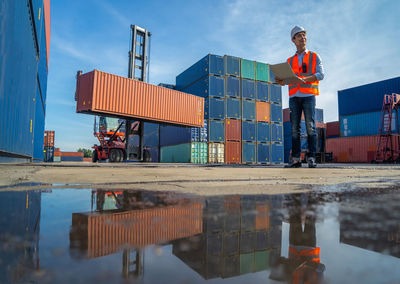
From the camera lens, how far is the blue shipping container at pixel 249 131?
1877cm

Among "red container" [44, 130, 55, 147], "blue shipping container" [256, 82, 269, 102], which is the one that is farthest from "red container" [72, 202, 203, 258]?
"red container" [44, 130, 55, 147]

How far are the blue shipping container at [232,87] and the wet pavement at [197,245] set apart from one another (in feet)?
59.0

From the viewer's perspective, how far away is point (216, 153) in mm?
17812

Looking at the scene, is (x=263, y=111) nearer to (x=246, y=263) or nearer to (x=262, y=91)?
(x=262, y=91)

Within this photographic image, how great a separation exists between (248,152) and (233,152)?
124 cm

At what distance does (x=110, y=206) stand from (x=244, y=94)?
61.6 feet

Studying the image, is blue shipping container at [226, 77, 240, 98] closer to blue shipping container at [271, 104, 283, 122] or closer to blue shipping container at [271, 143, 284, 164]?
blue shipping container at [271, 104, 283, 122]

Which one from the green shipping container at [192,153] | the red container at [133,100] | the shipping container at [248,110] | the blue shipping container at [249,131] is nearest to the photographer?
the red container at [133,100]

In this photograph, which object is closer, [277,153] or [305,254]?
[305,254]

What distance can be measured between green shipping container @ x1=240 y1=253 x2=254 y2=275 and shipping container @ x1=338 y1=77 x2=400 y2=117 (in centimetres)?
2723

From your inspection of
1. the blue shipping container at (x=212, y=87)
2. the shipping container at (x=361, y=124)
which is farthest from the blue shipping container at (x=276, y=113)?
the shipping container at (x=361, y=124)

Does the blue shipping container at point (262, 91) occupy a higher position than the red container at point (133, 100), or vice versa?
the blue shipping container at point (262, 91)

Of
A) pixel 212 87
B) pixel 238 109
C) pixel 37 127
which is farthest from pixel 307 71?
pixel 37 127

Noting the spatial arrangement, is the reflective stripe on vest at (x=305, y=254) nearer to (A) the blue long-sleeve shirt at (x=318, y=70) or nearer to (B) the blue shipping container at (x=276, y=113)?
(A) the blue long-sleeve shirt at (x=318, y=70)
